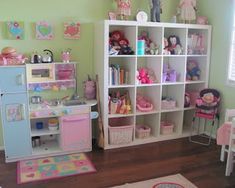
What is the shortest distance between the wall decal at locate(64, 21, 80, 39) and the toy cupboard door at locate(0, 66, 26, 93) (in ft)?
2.71

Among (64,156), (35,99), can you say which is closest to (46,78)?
(35,99)

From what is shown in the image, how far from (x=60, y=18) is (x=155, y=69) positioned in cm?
154

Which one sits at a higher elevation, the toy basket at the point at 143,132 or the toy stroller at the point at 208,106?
the toy stroller at the point at 208,106

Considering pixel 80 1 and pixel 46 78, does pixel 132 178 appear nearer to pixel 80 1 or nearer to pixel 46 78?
pixel 46 78

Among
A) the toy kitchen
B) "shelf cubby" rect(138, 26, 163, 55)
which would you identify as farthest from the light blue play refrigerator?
"shelf cubby" rect(138, 26, 163, 55)

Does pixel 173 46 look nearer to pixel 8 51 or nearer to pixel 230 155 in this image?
pixel 230 155

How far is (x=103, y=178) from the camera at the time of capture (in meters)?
2.85

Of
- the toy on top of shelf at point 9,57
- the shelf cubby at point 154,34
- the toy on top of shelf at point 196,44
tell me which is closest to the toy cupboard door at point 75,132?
the toy on top of shelf at point 9,57

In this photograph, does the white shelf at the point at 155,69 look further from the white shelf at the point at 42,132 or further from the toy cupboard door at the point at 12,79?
the toy cupboard door at the point at 12,79

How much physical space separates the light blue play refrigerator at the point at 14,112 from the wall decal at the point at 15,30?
50 cm

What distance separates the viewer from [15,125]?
318cm

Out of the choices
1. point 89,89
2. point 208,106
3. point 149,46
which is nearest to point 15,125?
point 89,89

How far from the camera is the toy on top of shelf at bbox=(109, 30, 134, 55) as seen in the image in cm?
356

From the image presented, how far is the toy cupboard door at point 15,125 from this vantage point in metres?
3.12
